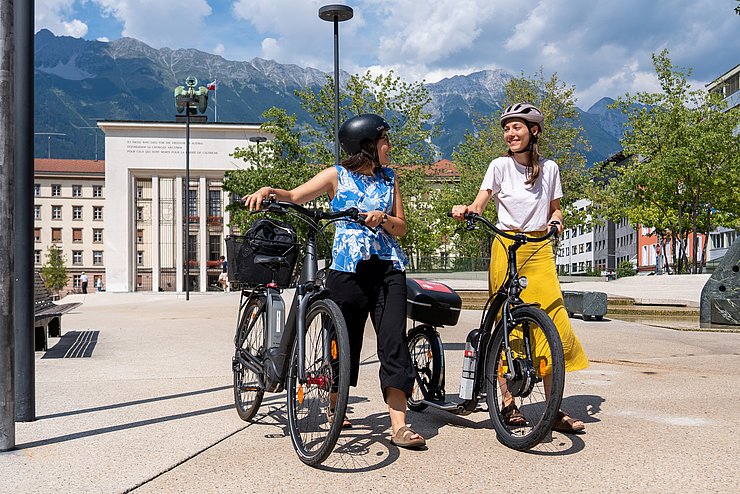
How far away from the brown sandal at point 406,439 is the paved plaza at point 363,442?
6 centimetres

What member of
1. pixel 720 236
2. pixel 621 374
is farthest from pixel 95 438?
pixel 720 236

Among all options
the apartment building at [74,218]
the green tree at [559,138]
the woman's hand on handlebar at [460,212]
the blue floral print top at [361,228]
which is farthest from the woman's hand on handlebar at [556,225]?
the apartment building at [74,218]

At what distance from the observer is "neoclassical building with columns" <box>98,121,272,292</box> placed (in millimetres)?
75312

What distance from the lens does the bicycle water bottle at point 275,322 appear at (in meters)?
4.78

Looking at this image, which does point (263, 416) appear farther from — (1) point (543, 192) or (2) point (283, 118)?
(2) point (283, 118)

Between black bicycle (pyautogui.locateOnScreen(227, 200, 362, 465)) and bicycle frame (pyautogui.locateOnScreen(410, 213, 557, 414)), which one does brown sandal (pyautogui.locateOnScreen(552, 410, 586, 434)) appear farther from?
black bicycle (pyautogui.locateOnScreen(227, 200, 362, 465))

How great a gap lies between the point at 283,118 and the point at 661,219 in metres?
18.4

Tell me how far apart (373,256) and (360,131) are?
28.0 inches

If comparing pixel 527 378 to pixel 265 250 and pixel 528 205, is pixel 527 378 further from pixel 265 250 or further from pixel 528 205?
pixel 265 250

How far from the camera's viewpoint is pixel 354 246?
4.56m

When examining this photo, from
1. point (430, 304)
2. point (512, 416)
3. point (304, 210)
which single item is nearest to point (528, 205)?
point (430, 304)

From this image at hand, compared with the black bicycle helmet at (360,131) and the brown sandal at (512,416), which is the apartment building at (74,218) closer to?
the black bicycle helmet at (360,131)

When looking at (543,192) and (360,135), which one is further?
(543,192)

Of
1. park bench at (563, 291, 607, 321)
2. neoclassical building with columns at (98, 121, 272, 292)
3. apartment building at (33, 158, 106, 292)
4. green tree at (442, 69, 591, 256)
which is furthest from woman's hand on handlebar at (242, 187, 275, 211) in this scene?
apartment building at (33, 158, 106, 292)
